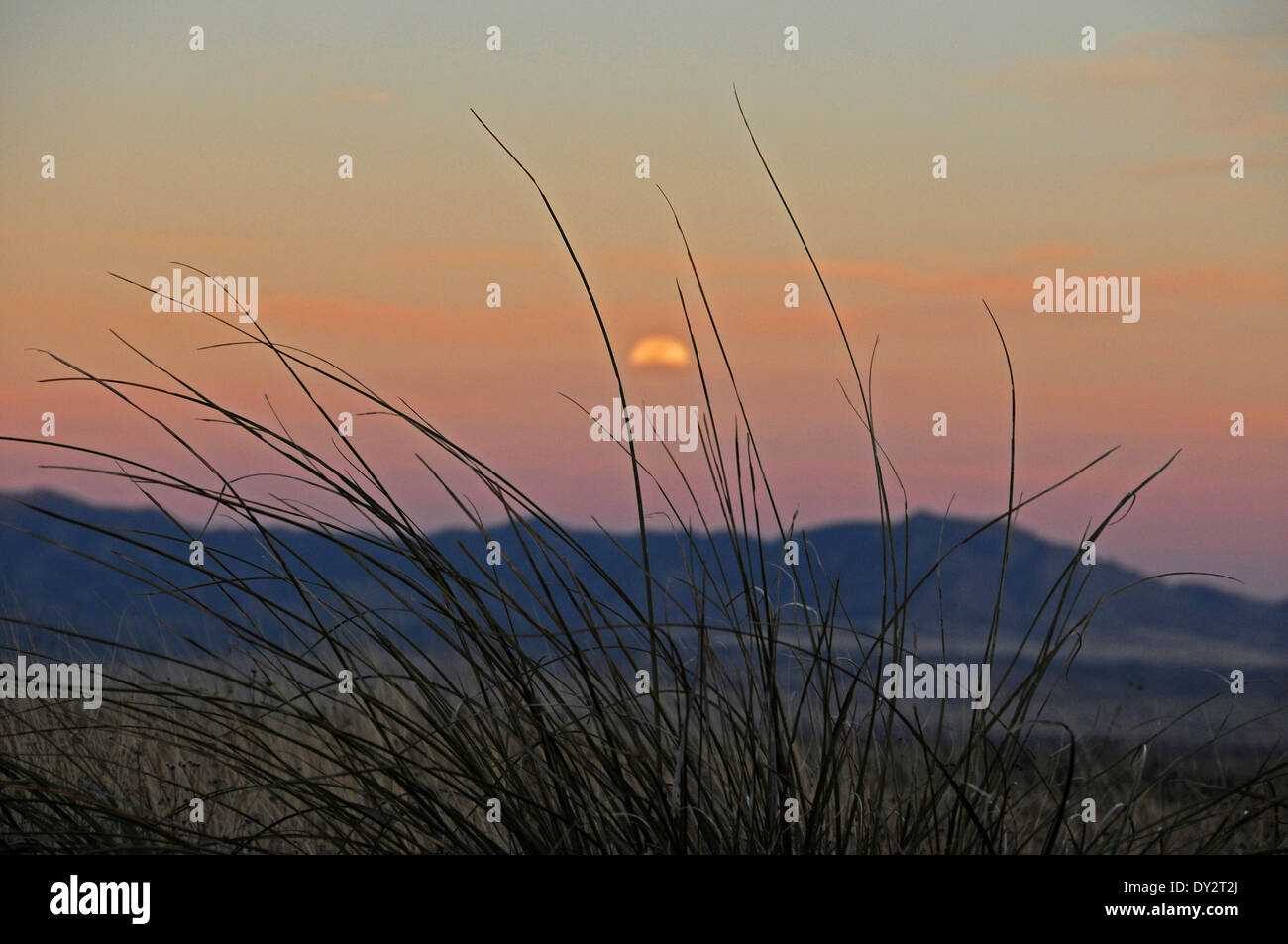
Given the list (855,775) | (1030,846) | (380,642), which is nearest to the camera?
(380,642)

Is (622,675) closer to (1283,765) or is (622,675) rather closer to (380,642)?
(380,642)

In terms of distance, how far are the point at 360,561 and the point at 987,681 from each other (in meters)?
1.33

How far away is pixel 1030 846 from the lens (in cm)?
319

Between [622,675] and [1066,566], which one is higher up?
[1066,566]

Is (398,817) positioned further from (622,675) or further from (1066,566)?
(1066,566)

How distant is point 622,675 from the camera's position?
2.39 metres

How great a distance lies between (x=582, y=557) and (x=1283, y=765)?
4.98ft

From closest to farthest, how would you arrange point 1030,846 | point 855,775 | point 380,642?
1. point 380,642
2. point 855,775
3. point 1030,846
